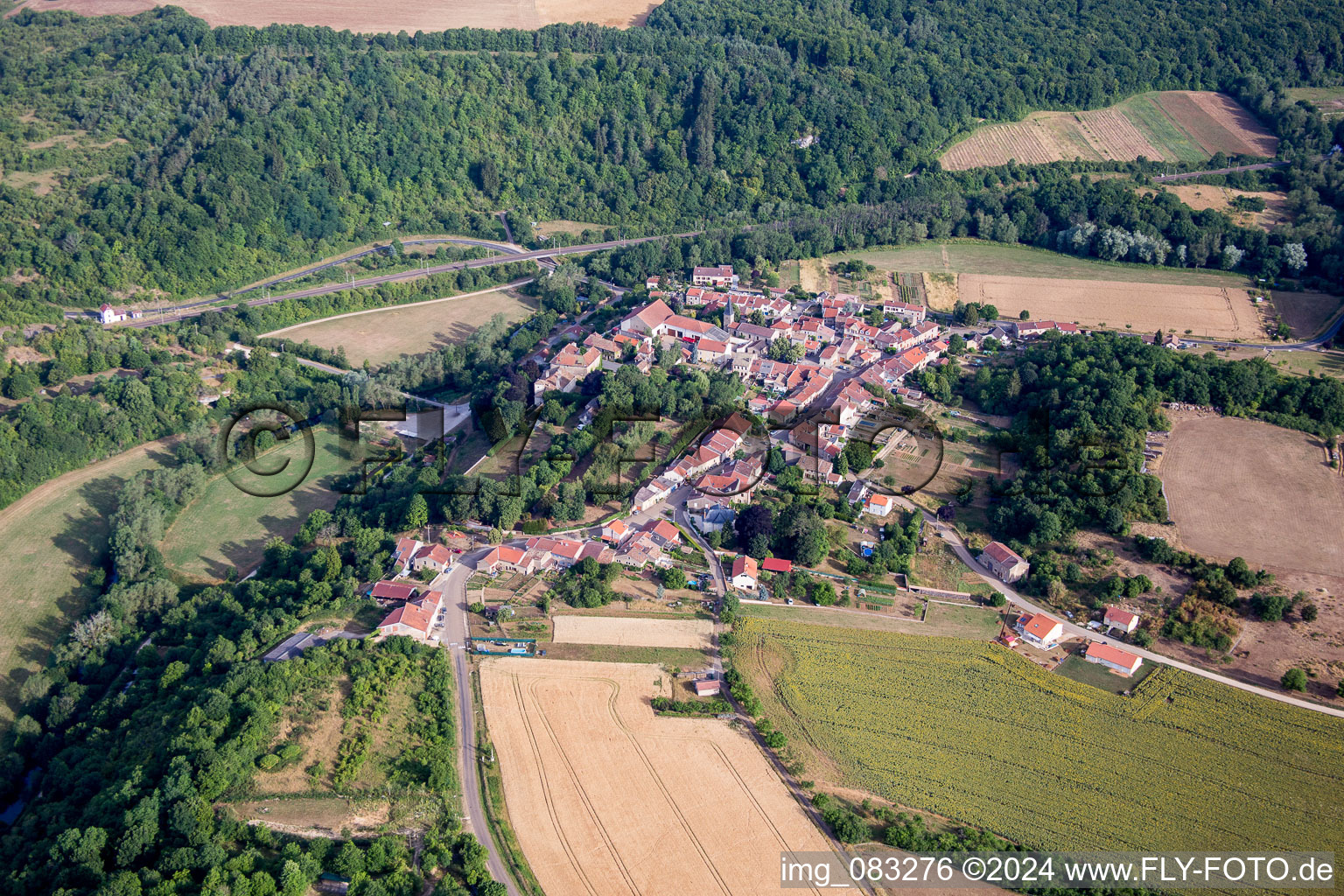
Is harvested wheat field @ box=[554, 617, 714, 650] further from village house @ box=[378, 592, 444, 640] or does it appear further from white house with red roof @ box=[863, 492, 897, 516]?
white house with red roof @ box=[863, 492, 897, 516]

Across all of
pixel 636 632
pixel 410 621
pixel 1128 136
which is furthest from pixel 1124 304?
pixel 410 621

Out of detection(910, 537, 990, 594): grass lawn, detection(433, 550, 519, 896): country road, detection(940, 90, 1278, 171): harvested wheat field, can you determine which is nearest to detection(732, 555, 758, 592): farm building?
detection(910, 537, 990, 594): grass lawn

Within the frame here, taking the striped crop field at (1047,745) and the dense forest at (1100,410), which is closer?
the striped crop field at (1047,745)

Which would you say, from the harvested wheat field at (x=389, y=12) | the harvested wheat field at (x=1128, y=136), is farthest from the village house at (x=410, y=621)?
the harvested wheat field at (x=389, y=12)

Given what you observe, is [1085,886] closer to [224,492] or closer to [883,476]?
[883,476]

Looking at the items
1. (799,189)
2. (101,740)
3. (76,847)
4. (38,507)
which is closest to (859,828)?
(76,847)

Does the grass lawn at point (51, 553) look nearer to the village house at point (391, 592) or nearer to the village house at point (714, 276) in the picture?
the village house at point (391, 592)
